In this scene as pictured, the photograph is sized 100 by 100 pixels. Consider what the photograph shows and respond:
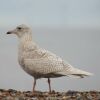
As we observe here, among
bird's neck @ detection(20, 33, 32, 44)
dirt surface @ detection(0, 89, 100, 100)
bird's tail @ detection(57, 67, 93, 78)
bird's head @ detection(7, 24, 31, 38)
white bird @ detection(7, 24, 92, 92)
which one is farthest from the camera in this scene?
bird's head @ detection(7, 24, 31, 38)

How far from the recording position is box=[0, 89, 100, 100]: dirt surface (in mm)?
17547

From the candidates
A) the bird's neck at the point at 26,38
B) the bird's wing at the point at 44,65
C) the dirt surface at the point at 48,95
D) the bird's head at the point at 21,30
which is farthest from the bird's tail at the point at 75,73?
the bird's head at the point at 21,30

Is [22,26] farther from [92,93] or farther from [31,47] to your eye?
[92,93]

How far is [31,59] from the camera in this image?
64.7ft

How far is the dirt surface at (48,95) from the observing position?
57.6ft

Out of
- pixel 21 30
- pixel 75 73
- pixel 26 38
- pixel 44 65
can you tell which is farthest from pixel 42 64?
pixel 21 30

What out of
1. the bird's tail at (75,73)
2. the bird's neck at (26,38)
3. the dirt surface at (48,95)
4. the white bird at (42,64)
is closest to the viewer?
the dirt surface at (48,95)

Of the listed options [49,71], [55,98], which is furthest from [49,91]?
[55,98]

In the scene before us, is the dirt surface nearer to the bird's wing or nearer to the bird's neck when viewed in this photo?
the bird's wing

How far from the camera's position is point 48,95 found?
1823cm

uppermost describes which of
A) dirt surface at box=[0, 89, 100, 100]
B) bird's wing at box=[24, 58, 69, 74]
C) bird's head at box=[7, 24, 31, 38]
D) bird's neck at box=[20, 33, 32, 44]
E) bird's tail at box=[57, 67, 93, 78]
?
bird's head at box=[7, 24, 31, 38]

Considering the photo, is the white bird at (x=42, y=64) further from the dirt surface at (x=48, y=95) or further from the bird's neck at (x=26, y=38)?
the dirt surface at (x=48, y=95)

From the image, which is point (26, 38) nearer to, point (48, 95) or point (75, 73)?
point (75, 73)

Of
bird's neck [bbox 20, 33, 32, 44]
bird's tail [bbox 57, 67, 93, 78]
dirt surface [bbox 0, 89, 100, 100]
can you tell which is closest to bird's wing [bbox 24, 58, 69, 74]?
bird's tail [bbox 57, 67, 93, 78]
